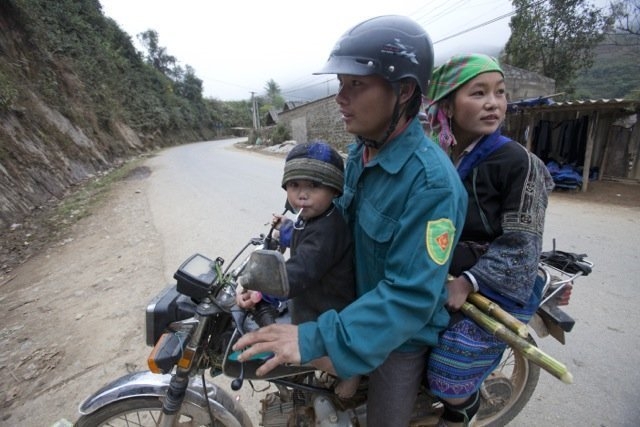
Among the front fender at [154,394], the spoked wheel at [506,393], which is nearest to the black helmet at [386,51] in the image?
the front fender at [154,394]

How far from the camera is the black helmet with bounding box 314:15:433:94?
1.21m

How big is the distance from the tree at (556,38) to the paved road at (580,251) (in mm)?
15372

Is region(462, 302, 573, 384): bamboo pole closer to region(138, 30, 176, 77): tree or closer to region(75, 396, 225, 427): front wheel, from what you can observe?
region(75, 396, 225, 427): front wheel

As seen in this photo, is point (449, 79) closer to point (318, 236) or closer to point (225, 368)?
point (318, 236)

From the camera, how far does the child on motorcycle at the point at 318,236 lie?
1.31 m

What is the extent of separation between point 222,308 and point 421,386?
1.07 m

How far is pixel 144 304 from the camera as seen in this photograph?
3.61 m

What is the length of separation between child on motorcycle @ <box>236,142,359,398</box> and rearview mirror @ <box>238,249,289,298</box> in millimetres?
296

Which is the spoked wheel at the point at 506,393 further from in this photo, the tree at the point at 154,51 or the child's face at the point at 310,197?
the tree at the point at 154,51

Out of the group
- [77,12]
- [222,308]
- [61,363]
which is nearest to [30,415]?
[61,363]

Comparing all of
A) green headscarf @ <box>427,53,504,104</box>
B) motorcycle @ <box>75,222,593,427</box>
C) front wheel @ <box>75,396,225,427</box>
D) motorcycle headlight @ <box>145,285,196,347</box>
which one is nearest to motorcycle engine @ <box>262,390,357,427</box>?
motorcycle @ <box>75,222,593,427</box>

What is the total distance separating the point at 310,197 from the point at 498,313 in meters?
0.86

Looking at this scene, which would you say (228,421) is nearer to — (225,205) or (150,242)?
(150,242)

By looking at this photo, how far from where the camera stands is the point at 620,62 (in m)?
29.1
